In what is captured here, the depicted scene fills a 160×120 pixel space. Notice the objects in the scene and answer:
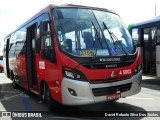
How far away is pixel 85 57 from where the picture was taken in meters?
7.09

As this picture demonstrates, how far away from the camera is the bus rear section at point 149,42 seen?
13562 mm

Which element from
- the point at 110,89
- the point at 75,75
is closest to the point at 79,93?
the point at 75,75

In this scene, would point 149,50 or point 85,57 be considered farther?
point 149,50

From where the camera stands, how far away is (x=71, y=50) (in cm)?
720

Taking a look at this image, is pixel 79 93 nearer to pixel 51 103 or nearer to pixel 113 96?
pixel 113 96

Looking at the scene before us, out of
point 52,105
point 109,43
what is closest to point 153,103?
point 109,43

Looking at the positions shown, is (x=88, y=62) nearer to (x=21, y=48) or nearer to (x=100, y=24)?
(x=100, y=24)

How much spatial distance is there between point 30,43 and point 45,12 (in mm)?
2532

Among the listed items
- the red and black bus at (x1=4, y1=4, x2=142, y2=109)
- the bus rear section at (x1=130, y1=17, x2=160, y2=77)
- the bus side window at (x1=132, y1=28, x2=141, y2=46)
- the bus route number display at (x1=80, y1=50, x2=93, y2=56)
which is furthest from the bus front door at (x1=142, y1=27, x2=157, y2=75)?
the bus route number display at (x1=80, y1=50, x2=93, y2=56)

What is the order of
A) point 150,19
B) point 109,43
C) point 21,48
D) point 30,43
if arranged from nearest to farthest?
point 109,43 → point 30,43 → point 21,48 → point 150,19

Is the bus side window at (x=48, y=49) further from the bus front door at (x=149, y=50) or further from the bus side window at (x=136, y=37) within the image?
the bus side window at (x=136, y=37)

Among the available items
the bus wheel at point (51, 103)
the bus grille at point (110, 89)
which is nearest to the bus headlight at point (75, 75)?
the bus grille at point (110, 89)

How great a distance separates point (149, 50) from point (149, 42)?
39cm

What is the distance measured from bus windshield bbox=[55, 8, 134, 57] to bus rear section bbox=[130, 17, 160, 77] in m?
5.77
